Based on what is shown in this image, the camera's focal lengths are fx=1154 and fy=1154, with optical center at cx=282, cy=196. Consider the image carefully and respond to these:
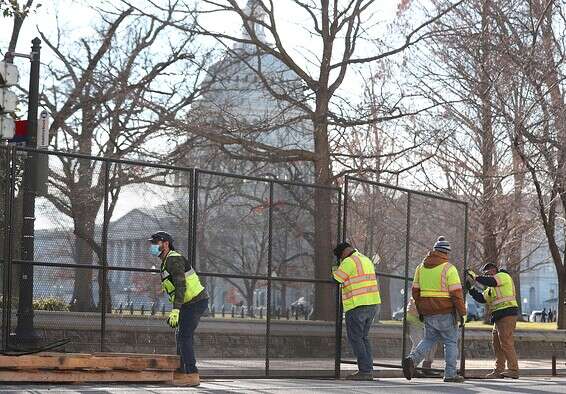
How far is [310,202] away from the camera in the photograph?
54.3 feet

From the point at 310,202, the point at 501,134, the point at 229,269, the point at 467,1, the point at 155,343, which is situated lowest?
the point at 155,343

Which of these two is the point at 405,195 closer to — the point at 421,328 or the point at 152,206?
the point at 421,328

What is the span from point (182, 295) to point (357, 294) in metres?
3.22

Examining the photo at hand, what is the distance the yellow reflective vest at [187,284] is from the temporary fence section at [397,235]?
14.8ft

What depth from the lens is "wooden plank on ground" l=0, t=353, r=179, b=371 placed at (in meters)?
12.2

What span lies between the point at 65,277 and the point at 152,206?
160 centimetres

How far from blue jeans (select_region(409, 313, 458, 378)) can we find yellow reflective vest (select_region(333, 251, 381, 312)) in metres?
0.93

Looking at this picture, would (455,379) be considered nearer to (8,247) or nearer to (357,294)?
(357,294)

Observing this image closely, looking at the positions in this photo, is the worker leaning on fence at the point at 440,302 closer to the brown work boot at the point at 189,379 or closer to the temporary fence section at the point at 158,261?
the temporary fence section at the point at 158,261

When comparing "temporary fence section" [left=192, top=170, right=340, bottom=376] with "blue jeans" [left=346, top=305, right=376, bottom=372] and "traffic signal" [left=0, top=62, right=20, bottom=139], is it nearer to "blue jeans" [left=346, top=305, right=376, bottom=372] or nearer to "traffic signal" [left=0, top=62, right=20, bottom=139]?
"blue jeans" [left=346, top=305, right=376, bottom=372]

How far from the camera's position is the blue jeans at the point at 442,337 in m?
15.6

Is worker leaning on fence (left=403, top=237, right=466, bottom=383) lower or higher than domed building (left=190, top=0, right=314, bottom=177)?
lower

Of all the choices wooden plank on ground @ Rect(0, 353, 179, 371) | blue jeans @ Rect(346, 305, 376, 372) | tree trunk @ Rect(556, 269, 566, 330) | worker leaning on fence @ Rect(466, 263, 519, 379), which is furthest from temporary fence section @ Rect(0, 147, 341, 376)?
tree trunk @ Rect(556, 269, 566, 330)

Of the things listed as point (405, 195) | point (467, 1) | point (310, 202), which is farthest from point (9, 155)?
point (467, 1)
